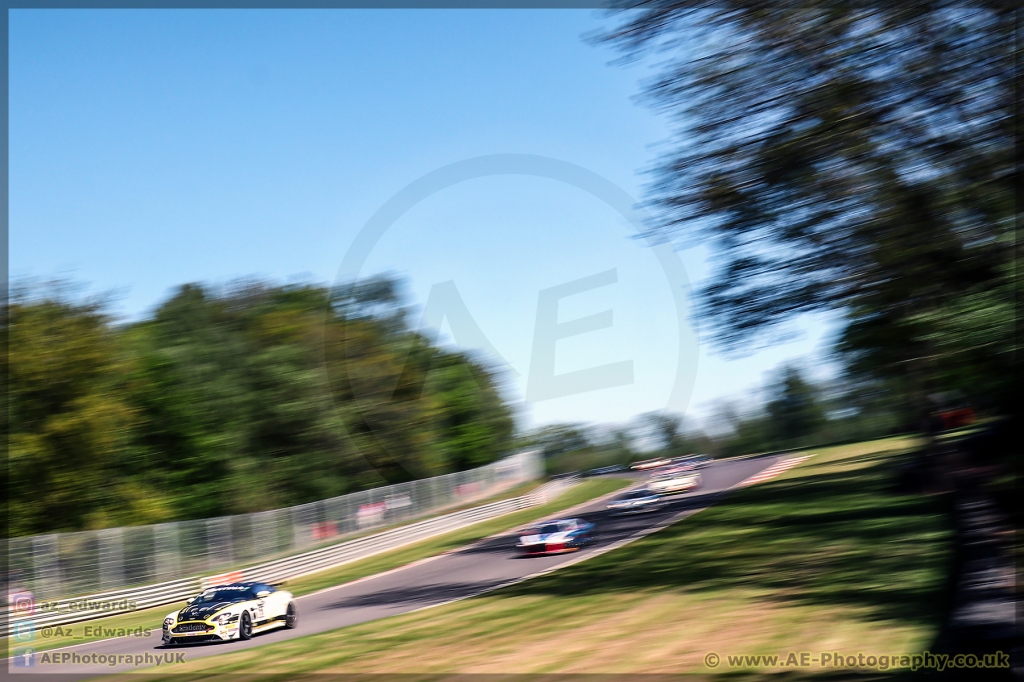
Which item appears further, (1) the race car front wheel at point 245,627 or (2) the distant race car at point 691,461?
(2) the distant race car at point 691,461

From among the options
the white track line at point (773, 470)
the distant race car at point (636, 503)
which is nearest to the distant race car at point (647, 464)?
the white track line at point (773, 470)

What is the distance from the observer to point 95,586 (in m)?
26.7

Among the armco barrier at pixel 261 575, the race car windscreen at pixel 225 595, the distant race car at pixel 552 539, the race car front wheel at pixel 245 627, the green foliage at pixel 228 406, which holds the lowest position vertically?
the armco barrier at pixel 261 575

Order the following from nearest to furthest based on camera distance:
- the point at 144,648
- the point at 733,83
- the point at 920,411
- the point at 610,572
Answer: the point at 733,83 < the point at 920,411 < the point at 144,648 < the point at 610,572

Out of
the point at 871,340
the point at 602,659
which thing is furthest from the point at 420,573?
the point at 871,340

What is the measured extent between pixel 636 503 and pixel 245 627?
24.0m

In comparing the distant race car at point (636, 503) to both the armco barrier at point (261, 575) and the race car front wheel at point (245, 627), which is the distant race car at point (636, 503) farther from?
the race car front wheel at point (245, 627)

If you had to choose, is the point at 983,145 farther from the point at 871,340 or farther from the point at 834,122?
the point at 871,340

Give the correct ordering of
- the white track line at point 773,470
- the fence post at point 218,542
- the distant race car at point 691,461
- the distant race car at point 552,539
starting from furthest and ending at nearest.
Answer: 1. the distant race car at point 691,461
2. the white track line at point 773,470
3. the fence post at point 218,542
4. the distant race car at point 552,539

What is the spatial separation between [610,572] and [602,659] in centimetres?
1016

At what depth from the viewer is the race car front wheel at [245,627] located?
17156mm

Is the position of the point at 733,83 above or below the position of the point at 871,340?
above

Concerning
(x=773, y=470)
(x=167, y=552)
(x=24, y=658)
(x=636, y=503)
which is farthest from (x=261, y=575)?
(x=773, y=470)

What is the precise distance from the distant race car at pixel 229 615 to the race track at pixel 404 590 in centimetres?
21
